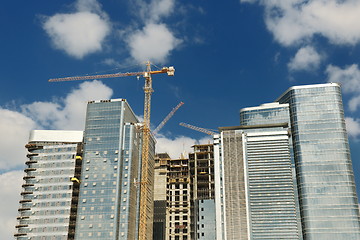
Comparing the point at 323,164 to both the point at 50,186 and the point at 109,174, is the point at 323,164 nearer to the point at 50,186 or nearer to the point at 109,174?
the point at 109,174

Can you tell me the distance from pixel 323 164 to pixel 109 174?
90.1 m

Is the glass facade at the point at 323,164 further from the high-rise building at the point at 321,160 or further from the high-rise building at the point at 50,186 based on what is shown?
the high-rise building at the point at 50,186

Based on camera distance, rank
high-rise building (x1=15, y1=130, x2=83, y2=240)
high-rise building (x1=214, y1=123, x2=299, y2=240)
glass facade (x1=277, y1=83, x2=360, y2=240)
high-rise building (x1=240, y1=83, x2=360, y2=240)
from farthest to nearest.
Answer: high-rise building (x1=214, y1=123, x2=299, y2=240) → high-rise building (x1=240, y1=83, x2=360, y2=240) → glass facade (x1=277, y1=83, x2=360, y2=240) → high-rise building (x1=15, y1=130, x2=83, y2=240)

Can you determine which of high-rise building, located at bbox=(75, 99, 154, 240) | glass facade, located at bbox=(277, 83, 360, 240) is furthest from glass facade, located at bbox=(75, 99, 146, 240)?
glass facade, located at bbox=(277, 83, 360, 240)

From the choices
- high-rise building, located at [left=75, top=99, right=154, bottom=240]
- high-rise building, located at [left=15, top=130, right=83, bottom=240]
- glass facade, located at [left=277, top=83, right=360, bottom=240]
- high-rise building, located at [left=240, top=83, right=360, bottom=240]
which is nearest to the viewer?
high-rise building, located at [left=75, top=99, right=154, bottom=240]

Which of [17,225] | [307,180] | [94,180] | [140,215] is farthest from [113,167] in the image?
[307,180]

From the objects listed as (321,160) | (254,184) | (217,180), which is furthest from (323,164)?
(217,180)

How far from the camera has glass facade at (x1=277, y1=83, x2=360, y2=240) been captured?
17150 cm

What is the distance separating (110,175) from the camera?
569 ft

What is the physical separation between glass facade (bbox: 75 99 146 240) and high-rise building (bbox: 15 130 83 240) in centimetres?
467

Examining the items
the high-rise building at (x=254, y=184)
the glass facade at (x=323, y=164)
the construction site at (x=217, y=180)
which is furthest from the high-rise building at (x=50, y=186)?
the glass facade at (x=323, y=164)

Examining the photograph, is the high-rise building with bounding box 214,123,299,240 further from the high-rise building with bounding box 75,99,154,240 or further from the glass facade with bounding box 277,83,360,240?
the high-rise building with bounding box 75,99,154,240

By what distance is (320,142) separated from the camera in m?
185

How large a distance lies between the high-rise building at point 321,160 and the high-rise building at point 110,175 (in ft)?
222
